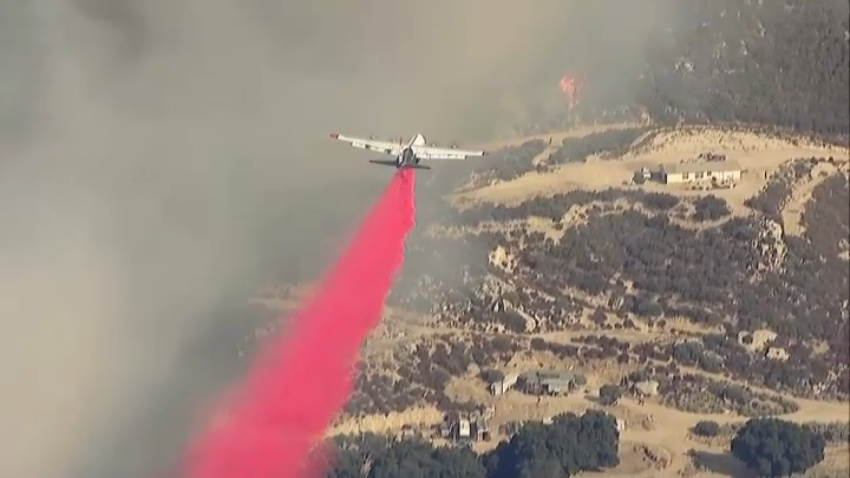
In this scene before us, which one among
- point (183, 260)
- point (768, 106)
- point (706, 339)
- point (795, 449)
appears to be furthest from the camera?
point (768, 106)

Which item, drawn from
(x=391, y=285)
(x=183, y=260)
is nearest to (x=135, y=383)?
(x=183, y=260)

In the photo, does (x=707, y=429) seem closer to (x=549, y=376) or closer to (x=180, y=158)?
(x=549, y=376)

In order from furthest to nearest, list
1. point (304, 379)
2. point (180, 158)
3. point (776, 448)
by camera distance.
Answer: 1. point (180, 158)
2. point (304, 379)
3. point (776, 448)

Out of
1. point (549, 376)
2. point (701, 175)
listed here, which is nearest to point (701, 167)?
point (701, 175)

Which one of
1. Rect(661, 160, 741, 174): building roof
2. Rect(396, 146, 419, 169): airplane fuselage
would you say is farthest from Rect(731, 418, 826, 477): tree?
Rect(396, 146, 419, 169): airplane fuselage

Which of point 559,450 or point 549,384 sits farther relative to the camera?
point 549,384

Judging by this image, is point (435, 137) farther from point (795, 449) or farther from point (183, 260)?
point (795, 449)

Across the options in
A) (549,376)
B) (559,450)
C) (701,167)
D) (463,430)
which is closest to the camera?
(559,450)
